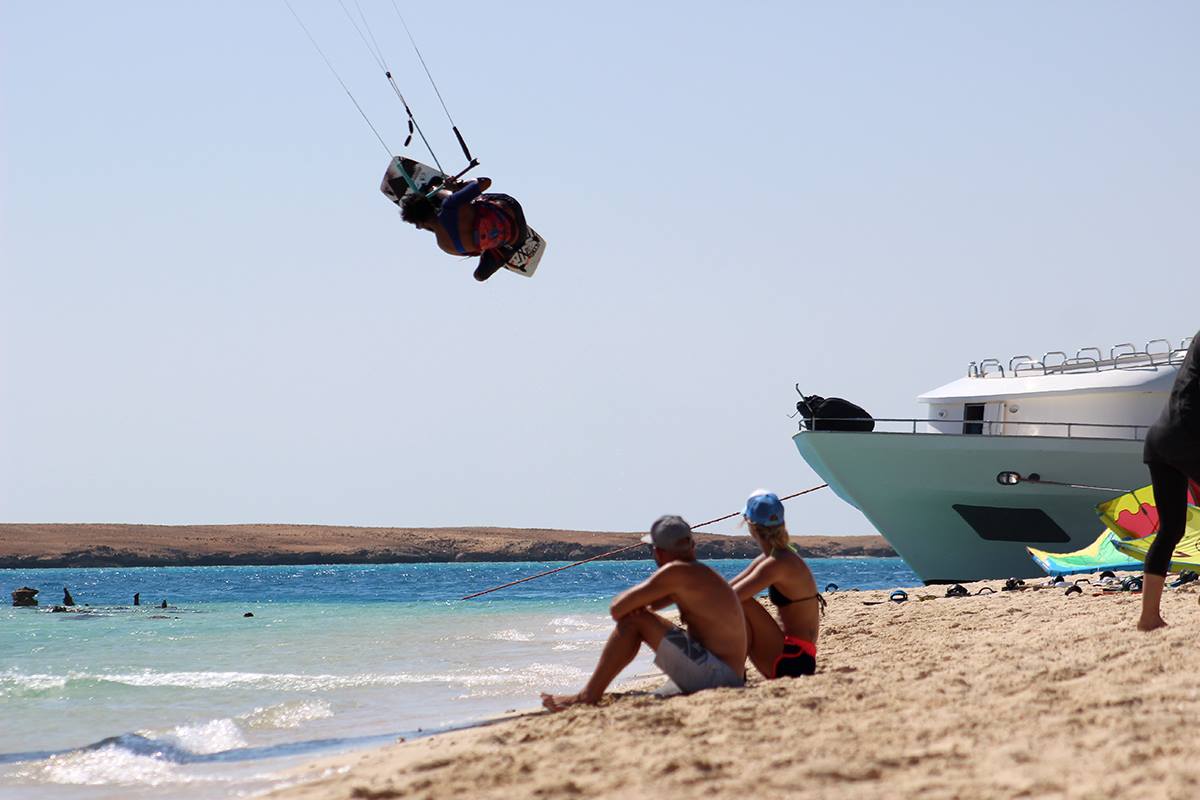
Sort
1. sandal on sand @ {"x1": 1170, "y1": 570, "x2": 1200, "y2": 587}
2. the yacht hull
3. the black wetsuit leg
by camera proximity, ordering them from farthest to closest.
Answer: the yacht hull < sandal on sand @ {"x1": 1170, "y1": 570, "x2": 1200, "y2": 587} < the black wetsuit leg

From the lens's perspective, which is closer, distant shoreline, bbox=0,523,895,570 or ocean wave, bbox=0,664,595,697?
ocean wave, bbox=0,664,595,697

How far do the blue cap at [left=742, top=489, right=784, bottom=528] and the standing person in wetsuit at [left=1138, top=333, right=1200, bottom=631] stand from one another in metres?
1.99

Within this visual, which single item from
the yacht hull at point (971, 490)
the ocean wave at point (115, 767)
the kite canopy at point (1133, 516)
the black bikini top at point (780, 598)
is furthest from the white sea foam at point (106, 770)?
the yacht hull at point (971, 490)

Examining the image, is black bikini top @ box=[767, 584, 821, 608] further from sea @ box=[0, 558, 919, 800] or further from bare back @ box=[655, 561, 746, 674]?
sea @ box=[0, 558, 919, 800]

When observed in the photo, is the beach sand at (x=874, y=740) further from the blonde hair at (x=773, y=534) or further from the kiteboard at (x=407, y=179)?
the kiteboard at (x=407, y=179)

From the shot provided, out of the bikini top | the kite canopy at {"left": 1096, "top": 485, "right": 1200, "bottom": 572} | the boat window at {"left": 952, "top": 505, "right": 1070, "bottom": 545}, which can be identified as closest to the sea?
the bikini top

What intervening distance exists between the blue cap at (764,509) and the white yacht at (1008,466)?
1346cm

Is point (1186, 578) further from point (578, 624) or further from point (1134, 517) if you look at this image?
point (578, 624)

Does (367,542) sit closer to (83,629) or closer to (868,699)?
(83,629)

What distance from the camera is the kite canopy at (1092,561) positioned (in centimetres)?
1706

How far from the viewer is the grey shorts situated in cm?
652

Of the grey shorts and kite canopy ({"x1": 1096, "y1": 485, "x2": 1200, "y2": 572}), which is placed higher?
kite canopy ({"x1": 1096, "y1": 485, "x2": 1200, "y2": 572})

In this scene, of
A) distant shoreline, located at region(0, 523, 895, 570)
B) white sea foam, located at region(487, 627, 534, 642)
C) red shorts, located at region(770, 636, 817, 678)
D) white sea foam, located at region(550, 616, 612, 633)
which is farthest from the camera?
distant shoreline, located at region(0, 523, 895, 570)

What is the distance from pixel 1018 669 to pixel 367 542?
327ft
